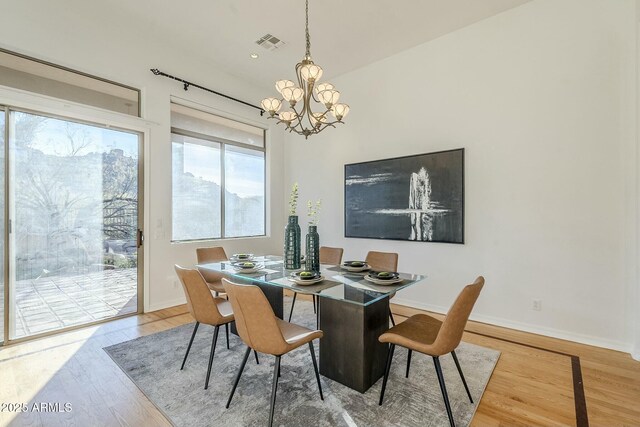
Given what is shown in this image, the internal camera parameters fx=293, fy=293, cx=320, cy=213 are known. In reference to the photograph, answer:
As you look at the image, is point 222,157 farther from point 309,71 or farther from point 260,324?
point 260,324

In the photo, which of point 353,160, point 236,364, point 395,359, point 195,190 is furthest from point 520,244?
point 195,190

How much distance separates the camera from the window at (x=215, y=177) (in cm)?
446

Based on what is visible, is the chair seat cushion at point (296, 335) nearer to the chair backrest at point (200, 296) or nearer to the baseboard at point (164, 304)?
the chair backrest at point (200, 296)

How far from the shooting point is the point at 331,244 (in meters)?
5.07

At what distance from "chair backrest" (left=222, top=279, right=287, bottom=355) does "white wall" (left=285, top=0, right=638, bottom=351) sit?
2.82m

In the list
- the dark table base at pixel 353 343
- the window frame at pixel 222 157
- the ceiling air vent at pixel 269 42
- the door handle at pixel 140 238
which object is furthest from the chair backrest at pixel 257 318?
the ceiling air vent at pixel 269 42

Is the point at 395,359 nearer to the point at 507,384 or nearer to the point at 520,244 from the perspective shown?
the point at 507,384

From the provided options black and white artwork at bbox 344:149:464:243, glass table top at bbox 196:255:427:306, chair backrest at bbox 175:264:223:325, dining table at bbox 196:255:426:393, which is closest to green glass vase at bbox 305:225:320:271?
glass table top at bbox 196:255:427:306

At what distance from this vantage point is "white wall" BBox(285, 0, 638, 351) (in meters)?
2.85

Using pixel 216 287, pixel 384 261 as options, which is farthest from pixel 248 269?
pixel 384 261

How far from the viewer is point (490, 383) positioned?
227 cm

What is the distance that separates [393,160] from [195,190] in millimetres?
3104

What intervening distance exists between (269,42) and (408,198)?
2.87 meters

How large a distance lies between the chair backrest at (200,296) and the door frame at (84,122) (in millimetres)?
2097
